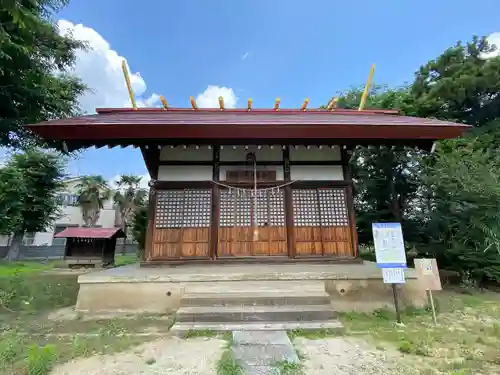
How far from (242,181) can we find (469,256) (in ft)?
18.0

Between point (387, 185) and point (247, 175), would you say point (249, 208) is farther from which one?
point (387, 185)

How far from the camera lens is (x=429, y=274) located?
399 cm

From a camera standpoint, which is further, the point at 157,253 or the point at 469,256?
the point at 469,256

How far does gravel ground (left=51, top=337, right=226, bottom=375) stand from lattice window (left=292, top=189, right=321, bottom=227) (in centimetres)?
334

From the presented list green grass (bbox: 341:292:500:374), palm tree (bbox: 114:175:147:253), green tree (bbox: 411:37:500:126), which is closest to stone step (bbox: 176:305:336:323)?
green grass (bbox: 341:292:500:374)

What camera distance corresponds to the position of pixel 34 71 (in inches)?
197

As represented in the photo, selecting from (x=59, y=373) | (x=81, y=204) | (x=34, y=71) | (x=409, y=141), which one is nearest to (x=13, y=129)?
(x=34, y=71)

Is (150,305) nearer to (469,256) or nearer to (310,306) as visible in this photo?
(310,306)

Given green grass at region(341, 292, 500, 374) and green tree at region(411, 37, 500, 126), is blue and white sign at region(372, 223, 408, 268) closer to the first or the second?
green grass at region(341, 292, 500, 374)

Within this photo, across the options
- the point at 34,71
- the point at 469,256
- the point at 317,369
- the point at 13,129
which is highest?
the point at 34,71

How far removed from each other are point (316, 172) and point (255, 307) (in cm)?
345

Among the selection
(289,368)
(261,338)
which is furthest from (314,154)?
(289,368)

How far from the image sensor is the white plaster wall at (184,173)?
6.07 m

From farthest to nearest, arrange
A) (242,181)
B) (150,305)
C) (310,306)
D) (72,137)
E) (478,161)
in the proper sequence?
1. (478,161)
2. (242,181)
3. (72,137)
4. (150,305)
5. (310,306)
